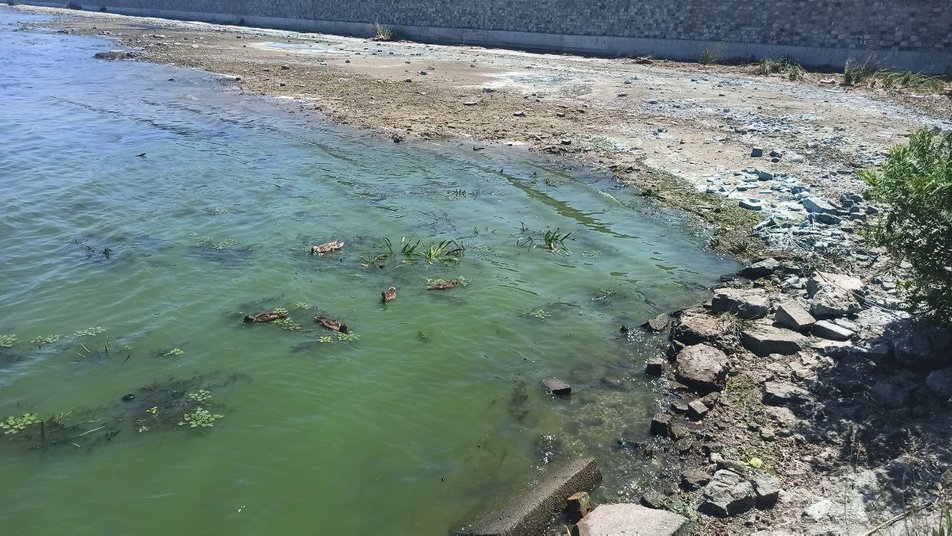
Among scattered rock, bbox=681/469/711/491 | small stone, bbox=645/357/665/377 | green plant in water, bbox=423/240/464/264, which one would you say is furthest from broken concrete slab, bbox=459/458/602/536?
green plant in water, bbox=423/240/464/264

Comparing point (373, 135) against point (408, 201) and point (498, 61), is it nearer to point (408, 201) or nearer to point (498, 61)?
point (408, 201)

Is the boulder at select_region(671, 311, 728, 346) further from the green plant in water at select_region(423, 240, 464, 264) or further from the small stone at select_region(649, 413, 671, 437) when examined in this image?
the green plant in water at select_region(423, 240, 464, 264)

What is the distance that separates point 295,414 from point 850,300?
18.9 feet

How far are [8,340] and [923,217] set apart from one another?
880 cm

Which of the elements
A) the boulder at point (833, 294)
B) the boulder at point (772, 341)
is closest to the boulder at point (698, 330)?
the boulder at point (772, 341)

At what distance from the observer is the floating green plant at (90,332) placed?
656 centimetres

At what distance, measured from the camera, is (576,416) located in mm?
5496

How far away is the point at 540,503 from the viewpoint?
14.0 feet

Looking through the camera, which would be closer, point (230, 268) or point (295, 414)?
point (295, 414)

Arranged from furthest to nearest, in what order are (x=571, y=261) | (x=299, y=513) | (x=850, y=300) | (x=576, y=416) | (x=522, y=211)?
1. (x=522, y=211)
2. (x=571, y=261)
3. (x=850, y=300)
4. (x=576, y=416)
5. (x=299, y=513)

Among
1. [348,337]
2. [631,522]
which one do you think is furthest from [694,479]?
[348,337]

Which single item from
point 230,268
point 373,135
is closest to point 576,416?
point 230,268

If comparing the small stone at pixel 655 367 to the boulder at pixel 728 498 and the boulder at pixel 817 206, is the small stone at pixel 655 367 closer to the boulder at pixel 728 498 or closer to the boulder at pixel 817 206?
the boulder at pixel 728 498

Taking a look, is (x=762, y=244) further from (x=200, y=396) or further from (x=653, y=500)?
(x=200, y=396)
